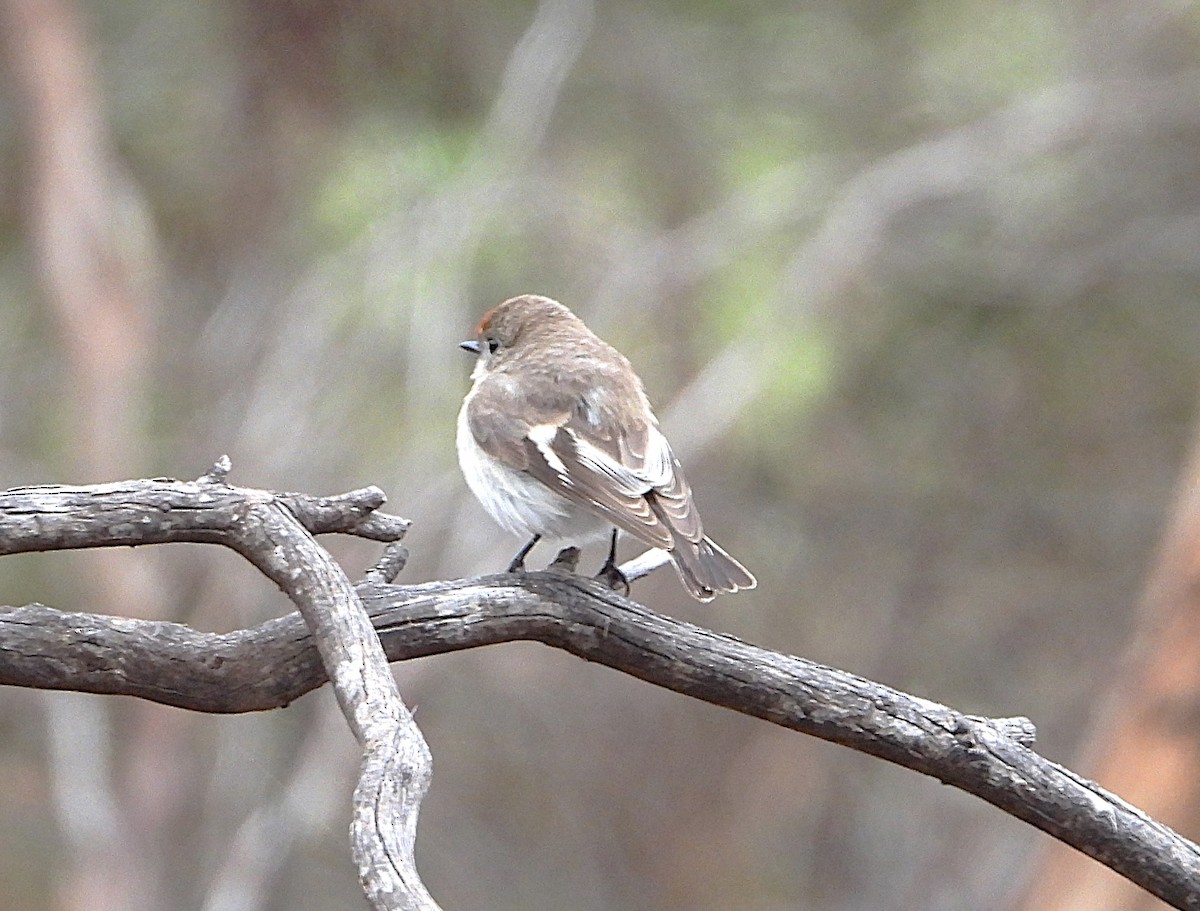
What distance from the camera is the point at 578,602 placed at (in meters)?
2.95

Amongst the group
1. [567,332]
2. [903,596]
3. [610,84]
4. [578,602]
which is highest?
[610,84]

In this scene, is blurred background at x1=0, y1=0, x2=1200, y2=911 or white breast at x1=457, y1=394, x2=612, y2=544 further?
blurred background at x1=0, y1=0, x2=1200, y2=911

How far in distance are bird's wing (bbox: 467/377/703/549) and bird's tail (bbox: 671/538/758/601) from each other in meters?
0.03

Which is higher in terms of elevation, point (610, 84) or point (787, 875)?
point (610, 84)

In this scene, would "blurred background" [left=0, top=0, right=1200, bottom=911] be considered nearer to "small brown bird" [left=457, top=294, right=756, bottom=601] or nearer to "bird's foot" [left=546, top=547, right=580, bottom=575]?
"small brown bird" [left=457, top=294, right=756, bottom=601]

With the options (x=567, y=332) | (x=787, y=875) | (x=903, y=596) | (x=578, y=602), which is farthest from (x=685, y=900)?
(x=578, y=602)

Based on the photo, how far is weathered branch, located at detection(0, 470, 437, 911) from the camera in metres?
2.23

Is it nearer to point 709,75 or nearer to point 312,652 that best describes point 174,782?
point 709,75

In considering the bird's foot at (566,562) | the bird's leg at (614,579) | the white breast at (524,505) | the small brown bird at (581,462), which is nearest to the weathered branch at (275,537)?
the bird's foot at (566,562)

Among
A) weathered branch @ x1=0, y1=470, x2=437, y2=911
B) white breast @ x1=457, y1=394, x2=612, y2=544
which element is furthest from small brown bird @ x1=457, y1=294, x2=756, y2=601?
weathered branch @ x1=0, y1=470, x2=437, y2=911

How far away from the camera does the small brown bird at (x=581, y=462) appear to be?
3609 mm

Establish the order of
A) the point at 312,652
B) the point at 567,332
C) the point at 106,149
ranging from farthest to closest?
the point at 106,149
the point at 567,332
the point at 312,652

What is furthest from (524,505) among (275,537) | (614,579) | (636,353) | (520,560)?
(636,353)

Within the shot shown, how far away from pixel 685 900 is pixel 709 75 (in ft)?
18.5
